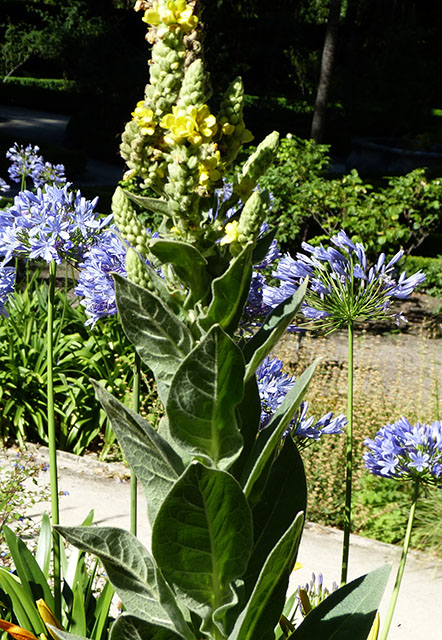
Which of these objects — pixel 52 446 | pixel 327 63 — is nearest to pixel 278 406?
pixel 52 446

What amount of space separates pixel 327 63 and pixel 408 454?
1031 centimetres

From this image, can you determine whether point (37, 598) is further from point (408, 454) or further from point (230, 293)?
point (230, 293)

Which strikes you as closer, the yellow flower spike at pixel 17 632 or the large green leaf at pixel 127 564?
the large green leaf at pixel 127 564

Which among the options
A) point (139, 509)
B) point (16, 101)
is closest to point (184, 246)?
point (139, 509)

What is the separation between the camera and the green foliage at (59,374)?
5.00m

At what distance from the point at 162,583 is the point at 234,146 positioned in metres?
0.73

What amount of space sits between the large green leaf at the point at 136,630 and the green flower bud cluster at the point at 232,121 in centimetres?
74

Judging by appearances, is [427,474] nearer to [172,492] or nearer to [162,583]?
[162,583]

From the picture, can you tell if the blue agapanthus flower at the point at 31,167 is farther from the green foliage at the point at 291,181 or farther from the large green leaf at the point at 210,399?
the large green leaf at the point at 210,399

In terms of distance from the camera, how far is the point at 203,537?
1087 millimetres

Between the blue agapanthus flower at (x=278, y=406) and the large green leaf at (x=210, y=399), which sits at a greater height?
the large green leaf at (x=210, y=399)

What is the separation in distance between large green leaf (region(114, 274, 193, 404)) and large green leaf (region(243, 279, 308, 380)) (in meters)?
0.11

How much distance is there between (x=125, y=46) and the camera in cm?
1802

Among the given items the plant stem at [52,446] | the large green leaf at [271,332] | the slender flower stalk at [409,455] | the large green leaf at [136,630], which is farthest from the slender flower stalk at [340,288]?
the large green leaf at [136,630]
